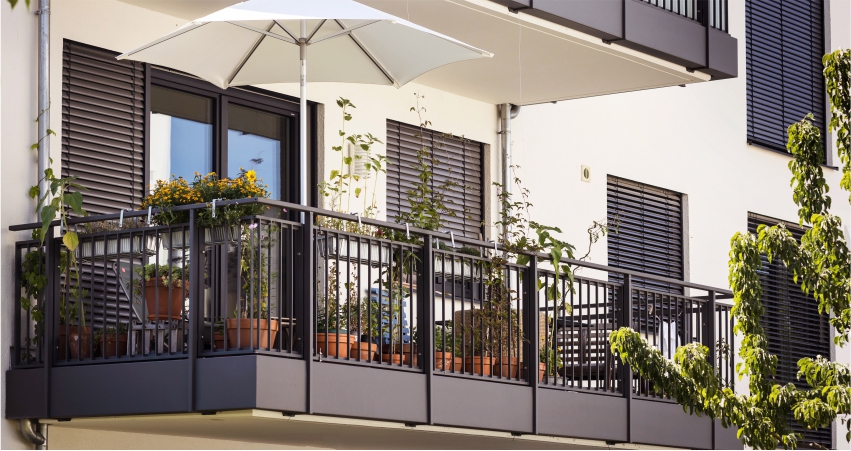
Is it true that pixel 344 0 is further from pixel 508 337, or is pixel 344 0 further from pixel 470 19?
pixel 508 337

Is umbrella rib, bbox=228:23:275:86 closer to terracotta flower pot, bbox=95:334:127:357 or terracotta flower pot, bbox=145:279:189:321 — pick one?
terracotta flower pot, bbox=145:279:189:321

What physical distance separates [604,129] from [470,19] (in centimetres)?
421

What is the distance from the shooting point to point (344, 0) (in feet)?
28.9

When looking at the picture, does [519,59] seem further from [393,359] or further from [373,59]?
[393,359]

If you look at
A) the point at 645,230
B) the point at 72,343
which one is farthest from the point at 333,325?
the point at 645,230

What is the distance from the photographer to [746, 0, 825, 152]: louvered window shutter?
16656 mm

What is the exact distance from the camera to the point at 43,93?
9.07 m

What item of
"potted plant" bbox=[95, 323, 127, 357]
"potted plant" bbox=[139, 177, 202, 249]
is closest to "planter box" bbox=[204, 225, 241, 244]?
"potted plant" bbox=[139, 177, 202, 249]

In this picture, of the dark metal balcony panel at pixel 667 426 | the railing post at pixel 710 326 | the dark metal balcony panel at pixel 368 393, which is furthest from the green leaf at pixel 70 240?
the railing post at pixel 710 326

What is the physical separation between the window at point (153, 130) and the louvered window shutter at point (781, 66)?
296 inches

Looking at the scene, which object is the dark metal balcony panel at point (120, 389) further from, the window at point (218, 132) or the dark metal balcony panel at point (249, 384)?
the window at point (218, 132)

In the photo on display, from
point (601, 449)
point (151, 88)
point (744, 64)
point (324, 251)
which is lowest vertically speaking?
point (601, 449)

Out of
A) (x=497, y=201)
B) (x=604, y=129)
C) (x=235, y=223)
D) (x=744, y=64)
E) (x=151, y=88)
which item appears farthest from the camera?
(x=744, y=64)

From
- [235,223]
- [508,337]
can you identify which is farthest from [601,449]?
[235,223]
